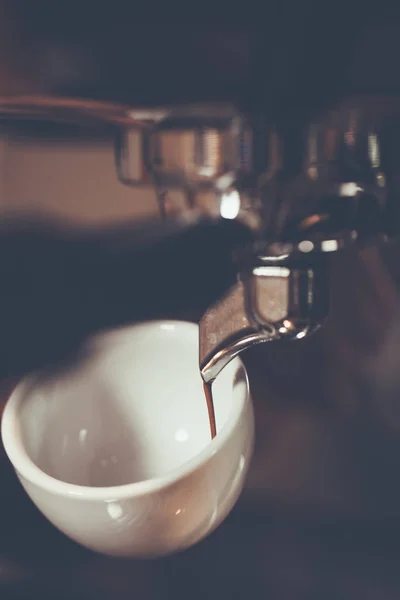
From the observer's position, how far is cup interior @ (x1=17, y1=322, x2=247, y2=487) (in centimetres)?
30

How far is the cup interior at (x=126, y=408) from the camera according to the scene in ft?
0.98

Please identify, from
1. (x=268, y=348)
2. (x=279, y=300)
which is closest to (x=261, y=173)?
(x=279, y=300)

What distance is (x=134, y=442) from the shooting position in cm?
36

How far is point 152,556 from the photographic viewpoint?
257 millimetres

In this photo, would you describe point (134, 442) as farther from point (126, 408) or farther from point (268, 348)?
point (268, 348)

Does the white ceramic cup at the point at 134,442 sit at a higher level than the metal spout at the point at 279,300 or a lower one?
lower

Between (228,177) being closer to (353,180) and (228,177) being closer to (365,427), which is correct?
(353,180)

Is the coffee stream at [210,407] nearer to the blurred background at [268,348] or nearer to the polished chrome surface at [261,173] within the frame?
the polished chrome surface at [261,173]

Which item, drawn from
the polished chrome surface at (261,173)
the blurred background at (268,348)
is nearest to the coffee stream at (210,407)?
the polished chrome surface at (261,173)

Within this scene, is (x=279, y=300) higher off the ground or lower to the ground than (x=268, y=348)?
higher

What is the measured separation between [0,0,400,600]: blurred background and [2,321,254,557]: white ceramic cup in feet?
0.21

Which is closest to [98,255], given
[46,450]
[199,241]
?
[199,241]

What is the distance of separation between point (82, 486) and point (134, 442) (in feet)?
0.35

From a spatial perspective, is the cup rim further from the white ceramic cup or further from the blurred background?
the blurred background
